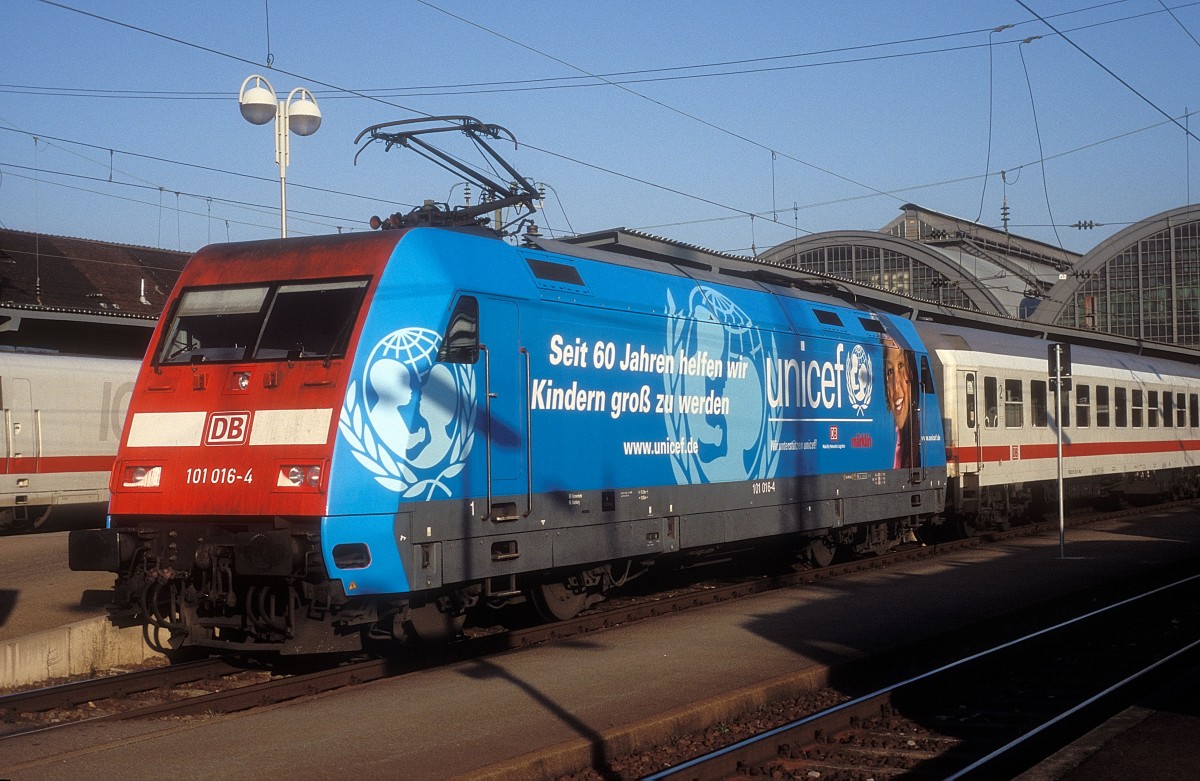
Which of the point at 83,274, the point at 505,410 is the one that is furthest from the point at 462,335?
the point at 83,274

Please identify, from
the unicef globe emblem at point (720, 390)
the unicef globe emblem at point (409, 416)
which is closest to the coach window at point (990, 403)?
the unicef globe emblem at point (720, 390)

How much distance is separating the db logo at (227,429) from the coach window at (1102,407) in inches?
840

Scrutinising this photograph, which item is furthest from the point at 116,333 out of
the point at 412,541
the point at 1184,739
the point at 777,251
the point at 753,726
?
the point at 777,251

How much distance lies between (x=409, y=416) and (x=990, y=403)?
15.1m

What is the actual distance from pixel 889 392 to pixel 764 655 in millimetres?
8042

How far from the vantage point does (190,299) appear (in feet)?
34.0

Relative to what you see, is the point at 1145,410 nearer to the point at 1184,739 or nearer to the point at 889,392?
the point at 889,392

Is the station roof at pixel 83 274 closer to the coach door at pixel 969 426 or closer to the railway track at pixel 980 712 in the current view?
the coach door at pixel 969 426

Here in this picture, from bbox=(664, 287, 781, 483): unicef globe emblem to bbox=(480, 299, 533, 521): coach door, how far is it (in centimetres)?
247

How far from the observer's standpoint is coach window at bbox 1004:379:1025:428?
2234 cm

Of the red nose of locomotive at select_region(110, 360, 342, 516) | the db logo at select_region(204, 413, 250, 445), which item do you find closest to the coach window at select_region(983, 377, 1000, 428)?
the red nose of locomotive at select_region(110, 360, 342, 516)

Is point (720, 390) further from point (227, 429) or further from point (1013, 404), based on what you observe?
point (1013, 404)

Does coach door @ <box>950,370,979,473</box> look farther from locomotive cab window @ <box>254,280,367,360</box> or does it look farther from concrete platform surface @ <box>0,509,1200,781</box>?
locomotive cab window @ <box>254,280,367,360</box>

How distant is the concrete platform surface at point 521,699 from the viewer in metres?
6.78
